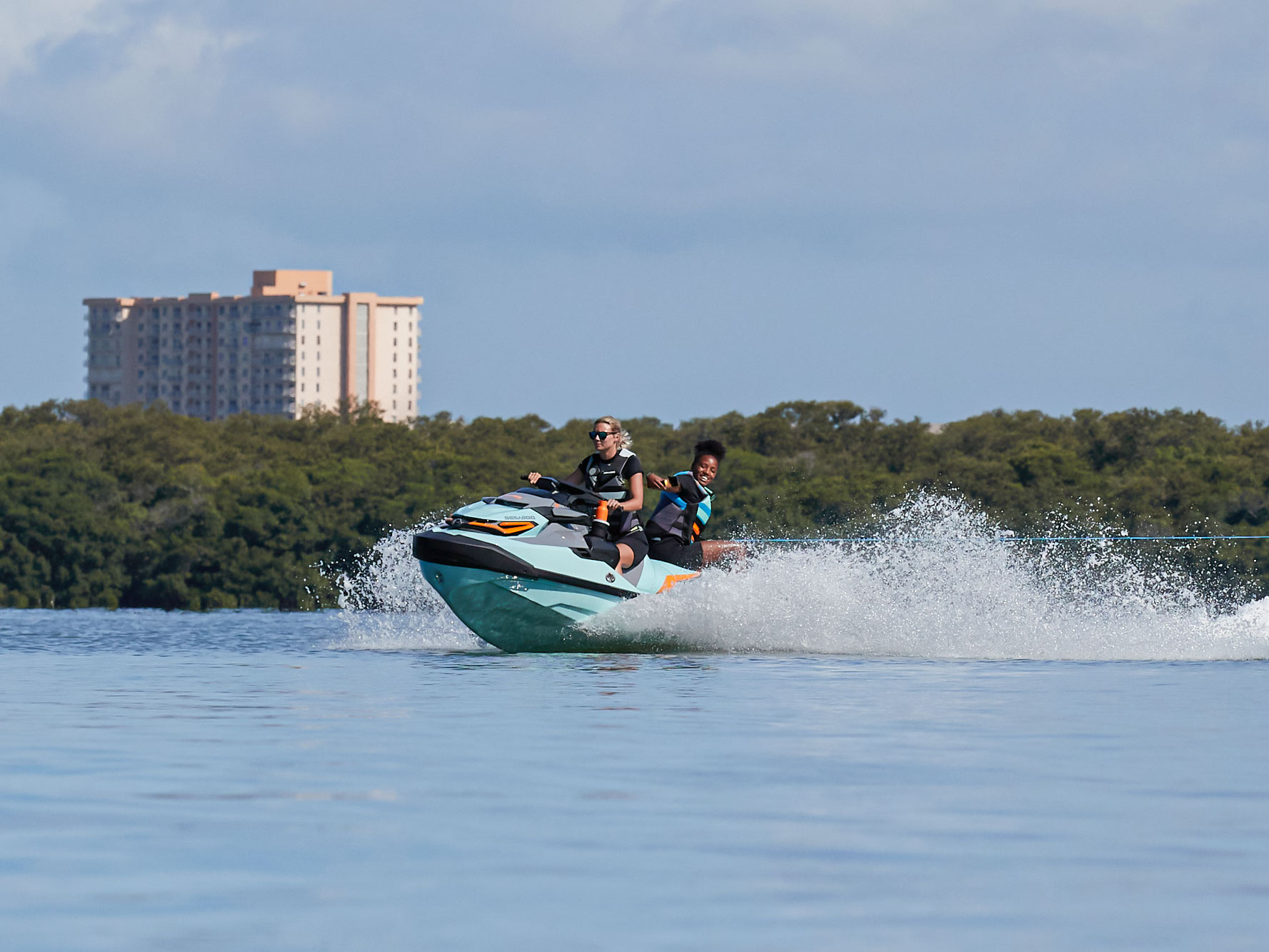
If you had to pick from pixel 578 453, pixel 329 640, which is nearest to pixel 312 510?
pixel 578 453

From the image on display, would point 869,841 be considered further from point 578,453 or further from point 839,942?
point 578,453

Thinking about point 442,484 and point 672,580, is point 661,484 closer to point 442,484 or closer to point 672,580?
point 672,580

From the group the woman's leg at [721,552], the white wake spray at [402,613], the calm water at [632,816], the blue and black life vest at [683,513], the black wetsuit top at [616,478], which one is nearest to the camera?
the calm water at [632,816]

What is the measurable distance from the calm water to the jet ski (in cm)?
298

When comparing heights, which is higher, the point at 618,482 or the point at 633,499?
the point at 618,482

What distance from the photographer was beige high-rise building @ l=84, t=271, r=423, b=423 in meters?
178

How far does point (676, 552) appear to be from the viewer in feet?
55.7

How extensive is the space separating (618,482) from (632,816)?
9.11 metres

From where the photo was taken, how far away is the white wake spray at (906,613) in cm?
1667

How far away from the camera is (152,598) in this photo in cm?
5588

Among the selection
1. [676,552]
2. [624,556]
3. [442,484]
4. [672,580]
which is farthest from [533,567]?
[442,484]

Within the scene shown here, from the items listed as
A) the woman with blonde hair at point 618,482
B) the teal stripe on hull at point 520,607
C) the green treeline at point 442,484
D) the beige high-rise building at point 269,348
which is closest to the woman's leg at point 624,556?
the woman with blonde hair at point 618,482

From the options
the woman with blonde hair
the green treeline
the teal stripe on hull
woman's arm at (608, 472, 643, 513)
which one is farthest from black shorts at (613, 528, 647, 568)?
the green treeline

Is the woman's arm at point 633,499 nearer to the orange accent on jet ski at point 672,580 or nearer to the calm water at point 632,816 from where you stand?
the orange accent on jet ski at point 672,580
